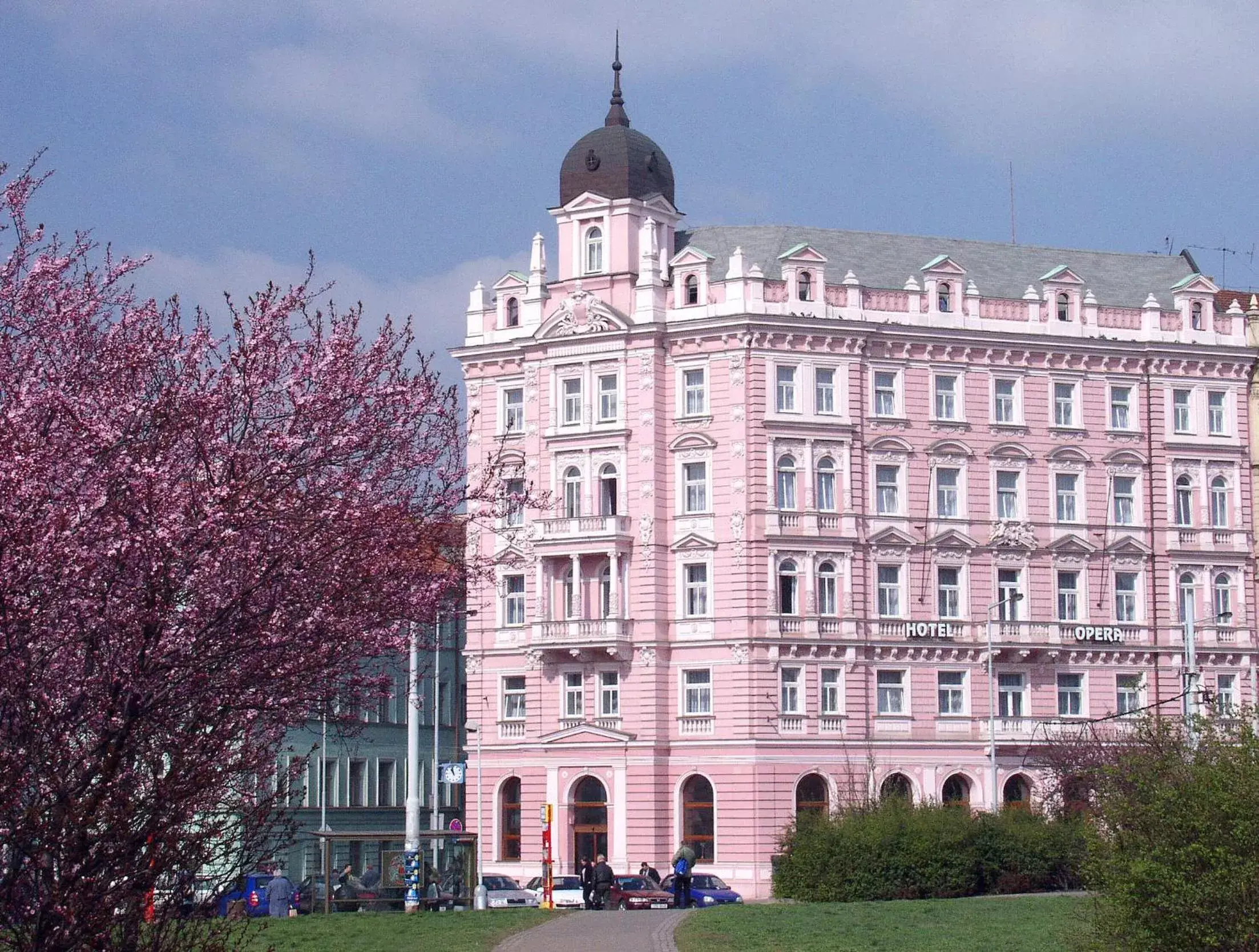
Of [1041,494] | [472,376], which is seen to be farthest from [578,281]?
[1041,494]

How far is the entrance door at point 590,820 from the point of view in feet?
271

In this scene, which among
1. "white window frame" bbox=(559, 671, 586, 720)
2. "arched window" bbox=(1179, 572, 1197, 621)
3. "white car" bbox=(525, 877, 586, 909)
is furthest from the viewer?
"arched window" bbox=(1179, 572, 1197, 621)

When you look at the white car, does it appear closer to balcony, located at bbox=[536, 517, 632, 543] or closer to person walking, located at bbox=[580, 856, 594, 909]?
person walking, located at bbox=[580, 856, 594, 909]

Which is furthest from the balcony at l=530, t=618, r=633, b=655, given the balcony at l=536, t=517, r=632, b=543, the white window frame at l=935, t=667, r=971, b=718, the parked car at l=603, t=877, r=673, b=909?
the parked car at l=603, t=877, r=673, b=909

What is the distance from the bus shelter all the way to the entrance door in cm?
1171

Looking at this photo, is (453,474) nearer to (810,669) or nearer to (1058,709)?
(810,669)

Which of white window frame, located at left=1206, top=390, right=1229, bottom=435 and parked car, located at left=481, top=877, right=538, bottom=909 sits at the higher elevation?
white window frame, located at left=1206, top=390, right=1229, bottom=435

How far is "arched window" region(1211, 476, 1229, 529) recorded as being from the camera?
89.1m

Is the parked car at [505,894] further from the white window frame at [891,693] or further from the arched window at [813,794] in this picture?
the white window frame at [891,693]

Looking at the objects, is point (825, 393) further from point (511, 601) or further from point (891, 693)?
point (511, 601)

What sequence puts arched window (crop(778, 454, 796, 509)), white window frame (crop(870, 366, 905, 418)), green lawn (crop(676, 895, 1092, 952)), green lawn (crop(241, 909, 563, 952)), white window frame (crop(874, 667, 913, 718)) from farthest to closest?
white window frame (crop(870, 366, 905, 418)) < white window frame (crop(874, 667, 913, 718)) < arched window (crop(778, 454, 796, 509)) < green lawn (crop(676, 895, 1092, 952)) < green lawn (crop(241, 909, 563, 952))

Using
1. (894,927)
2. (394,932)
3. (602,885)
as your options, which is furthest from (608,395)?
(394,932)

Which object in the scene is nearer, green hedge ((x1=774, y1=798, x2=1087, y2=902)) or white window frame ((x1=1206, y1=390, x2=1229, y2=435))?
green hedge ((x1=774, y1=798, x2=1087, y2=902))

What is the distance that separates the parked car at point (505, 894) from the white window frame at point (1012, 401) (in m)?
27.8
